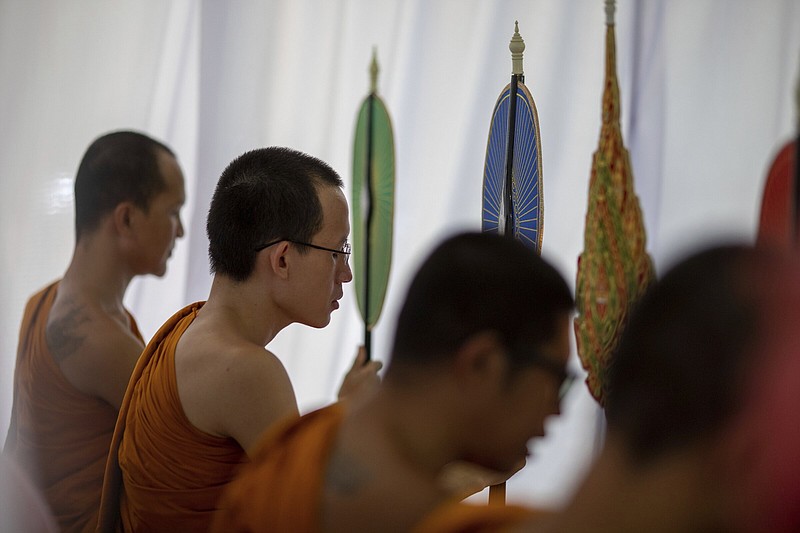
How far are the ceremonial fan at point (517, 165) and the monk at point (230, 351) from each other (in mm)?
304

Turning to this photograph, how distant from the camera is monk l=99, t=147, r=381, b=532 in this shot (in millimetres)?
1358

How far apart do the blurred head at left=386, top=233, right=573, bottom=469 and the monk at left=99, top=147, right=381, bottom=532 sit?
1.59ft

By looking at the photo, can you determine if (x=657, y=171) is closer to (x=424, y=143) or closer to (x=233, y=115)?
(x=424, y=143)

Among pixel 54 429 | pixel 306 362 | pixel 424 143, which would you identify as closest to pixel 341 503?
pixel 54 429

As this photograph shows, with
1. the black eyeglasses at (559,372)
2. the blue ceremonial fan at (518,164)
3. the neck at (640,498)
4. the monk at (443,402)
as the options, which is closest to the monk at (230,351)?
the blue ceremonial fan at (518,164)

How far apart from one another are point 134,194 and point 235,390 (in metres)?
0.87

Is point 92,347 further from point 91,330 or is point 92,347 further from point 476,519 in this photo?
point 476,519

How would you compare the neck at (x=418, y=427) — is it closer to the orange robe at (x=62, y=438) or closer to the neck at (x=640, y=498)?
the neck at (x=640, y=498)

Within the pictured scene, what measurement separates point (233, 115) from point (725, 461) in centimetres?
223

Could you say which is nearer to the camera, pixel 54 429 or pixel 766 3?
pixel 766 3

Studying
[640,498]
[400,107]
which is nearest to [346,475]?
[640,498]

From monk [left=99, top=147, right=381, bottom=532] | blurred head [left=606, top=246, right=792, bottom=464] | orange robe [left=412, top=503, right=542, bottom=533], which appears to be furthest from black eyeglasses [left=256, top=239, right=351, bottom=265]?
blurred head [left=606, top=246, right=792, bottom=464]

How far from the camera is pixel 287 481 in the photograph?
3.01 ft

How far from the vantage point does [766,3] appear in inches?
59.3
